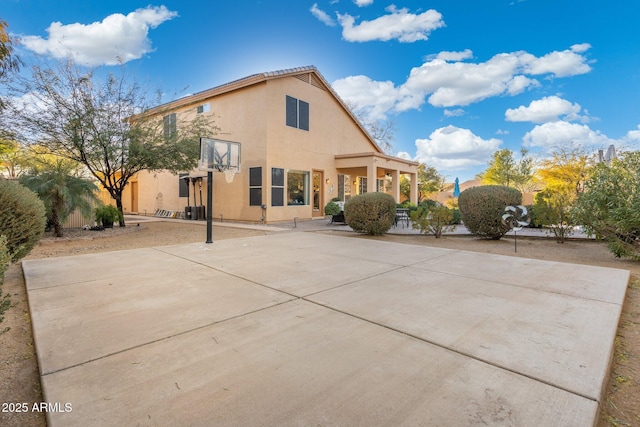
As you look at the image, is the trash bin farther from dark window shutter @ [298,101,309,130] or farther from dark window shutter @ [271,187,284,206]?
dark window shutter @ [298,101,309,130]

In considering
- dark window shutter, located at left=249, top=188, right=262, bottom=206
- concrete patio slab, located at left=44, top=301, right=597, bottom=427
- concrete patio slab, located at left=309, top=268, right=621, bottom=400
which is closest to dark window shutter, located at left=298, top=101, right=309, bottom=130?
dark window shutter, located at left=249, top=188, right=262, bottom=206

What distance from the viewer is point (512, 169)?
29.6 m

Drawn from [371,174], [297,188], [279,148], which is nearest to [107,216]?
[279,148]

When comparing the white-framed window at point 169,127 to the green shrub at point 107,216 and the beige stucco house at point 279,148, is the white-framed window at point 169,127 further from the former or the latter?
the green shrub at point 107,216

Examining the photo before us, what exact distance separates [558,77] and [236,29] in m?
17.1

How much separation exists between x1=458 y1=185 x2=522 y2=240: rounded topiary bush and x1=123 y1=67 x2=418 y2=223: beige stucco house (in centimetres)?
767

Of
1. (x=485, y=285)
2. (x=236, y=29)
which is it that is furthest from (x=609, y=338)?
(x=236, y=29)

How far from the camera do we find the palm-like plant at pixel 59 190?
29.0 feet

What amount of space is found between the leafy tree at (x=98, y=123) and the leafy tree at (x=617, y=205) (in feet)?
40.1

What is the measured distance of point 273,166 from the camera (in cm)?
1400

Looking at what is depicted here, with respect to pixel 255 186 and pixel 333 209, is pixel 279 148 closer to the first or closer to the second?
pixel 255 186

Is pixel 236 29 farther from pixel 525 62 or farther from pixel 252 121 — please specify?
pixel 525 62

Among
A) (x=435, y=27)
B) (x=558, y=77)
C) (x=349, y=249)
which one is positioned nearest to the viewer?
(x=349, y=249)

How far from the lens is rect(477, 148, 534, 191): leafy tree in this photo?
28.8 metres
